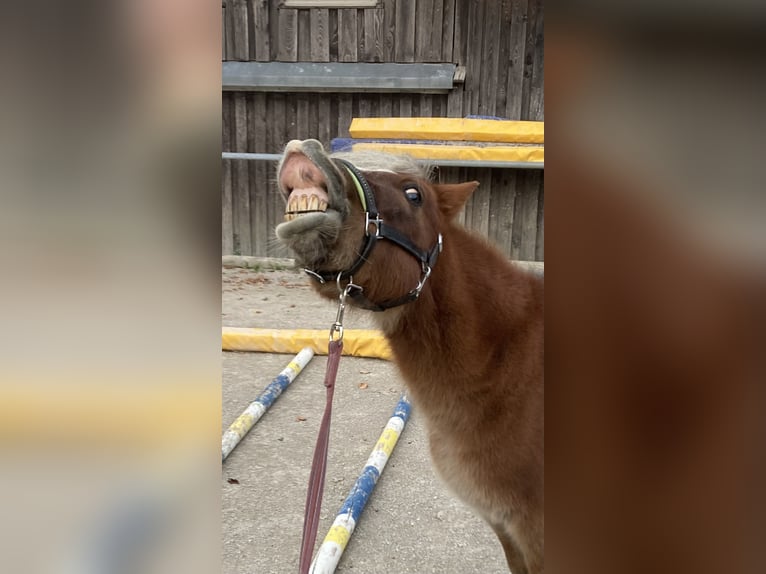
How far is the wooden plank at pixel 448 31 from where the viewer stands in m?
7.25

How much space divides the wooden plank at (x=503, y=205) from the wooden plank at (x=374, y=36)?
215cm

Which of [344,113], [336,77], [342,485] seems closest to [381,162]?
[342,485]

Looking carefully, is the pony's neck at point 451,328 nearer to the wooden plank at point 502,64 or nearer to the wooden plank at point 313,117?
the wooden plank at point 502,64

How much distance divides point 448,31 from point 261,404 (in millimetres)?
5465

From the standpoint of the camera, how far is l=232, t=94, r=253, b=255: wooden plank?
7.99 metres

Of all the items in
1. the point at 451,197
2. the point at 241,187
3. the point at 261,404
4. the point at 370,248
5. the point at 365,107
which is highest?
the point at 365,107

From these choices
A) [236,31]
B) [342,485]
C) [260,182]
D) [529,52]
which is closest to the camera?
[342,485]

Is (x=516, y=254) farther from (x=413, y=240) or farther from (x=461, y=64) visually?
(x=413, y=240)

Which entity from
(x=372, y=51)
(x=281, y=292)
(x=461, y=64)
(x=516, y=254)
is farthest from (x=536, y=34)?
(x=281, y=292)

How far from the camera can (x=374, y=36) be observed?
745 centimetres

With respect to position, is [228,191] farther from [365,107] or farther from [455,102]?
[455,102]

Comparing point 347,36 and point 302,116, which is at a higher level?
point 347,36
